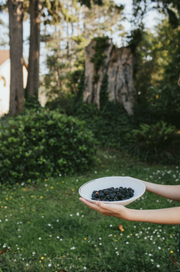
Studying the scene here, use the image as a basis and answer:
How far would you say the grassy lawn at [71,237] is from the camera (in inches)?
88.4

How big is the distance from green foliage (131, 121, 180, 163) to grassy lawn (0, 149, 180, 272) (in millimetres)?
2355

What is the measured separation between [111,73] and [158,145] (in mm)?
3856

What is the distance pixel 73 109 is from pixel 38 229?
6578 mm

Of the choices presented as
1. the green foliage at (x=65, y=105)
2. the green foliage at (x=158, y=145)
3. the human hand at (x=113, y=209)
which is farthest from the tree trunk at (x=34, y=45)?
the human hand at (x=113, y=209)

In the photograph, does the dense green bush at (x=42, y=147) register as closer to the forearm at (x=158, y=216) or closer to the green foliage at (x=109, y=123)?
the green foliage at (x=109, y=123)

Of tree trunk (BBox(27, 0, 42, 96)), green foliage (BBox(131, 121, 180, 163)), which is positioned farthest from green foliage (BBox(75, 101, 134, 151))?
tree trunk (BBox(27, 0, 42, 96))

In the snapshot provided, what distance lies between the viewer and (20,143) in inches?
173

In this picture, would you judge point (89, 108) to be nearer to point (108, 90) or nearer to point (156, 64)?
point (108, 90)

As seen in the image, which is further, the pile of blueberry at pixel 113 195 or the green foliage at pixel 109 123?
the green foliage at pixel 109 123

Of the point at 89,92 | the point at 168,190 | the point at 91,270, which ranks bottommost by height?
the point at 91,270

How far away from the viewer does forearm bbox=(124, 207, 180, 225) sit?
3.78 feet

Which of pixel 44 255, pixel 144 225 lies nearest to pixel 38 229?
pixel 44 255

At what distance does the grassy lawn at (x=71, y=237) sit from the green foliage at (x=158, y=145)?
2.36m

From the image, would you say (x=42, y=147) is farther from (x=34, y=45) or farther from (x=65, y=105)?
(x=34, y=45)
